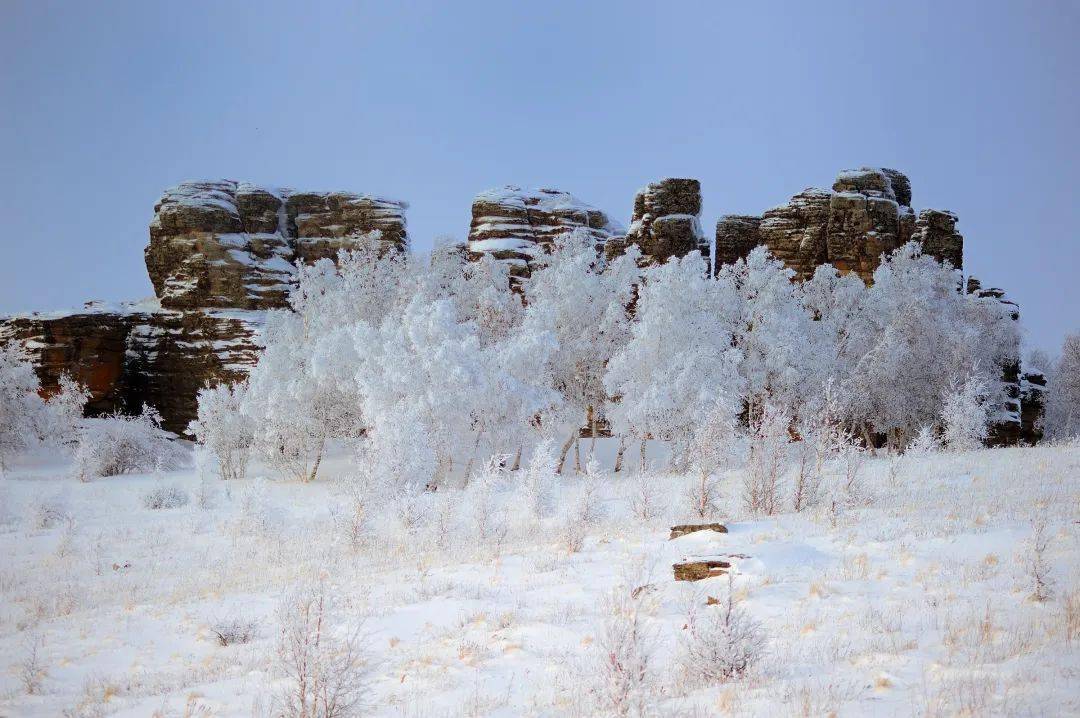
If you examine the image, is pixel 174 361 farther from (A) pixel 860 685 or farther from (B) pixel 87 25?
(A) pixel 860 685

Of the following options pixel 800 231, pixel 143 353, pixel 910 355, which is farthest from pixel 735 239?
pixel 143 353

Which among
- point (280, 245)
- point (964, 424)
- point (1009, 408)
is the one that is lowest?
point (964, 424)

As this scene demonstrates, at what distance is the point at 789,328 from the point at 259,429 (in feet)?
90.2

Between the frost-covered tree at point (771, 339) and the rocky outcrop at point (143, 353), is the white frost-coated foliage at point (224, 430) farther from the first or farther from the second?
the frost-covered tree at point (771, 339)

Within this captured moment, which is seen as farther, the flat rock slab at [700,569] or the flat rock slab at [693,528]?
the flat rock slab at [693,528]

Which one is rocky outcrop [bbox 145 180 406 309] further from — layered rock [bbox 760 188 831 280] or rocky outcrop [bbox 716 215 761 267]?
layered rock [bbox 760 188 831 280]

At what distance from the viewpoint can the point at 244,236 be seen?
58188mm

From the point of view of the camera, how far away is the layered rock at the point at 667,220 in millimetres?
45812

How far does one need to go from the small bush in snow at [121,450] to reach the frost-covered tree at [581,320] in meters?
22.0

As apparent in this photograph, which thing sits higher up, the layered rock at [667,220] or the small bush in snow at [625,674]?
the layered rock at [667,220]

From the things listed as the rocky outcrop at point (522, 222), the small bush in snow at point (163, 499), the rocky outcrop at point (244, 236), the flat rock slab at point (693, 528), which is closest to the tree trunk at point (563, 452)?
the small bush in snow at point (163, 499)

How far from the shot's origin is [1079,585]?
6391mm

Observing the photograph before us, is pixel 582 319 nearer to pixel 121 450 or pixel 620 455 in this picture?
pixel 620 455

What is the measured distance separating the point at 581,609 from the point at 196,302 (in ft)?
187
